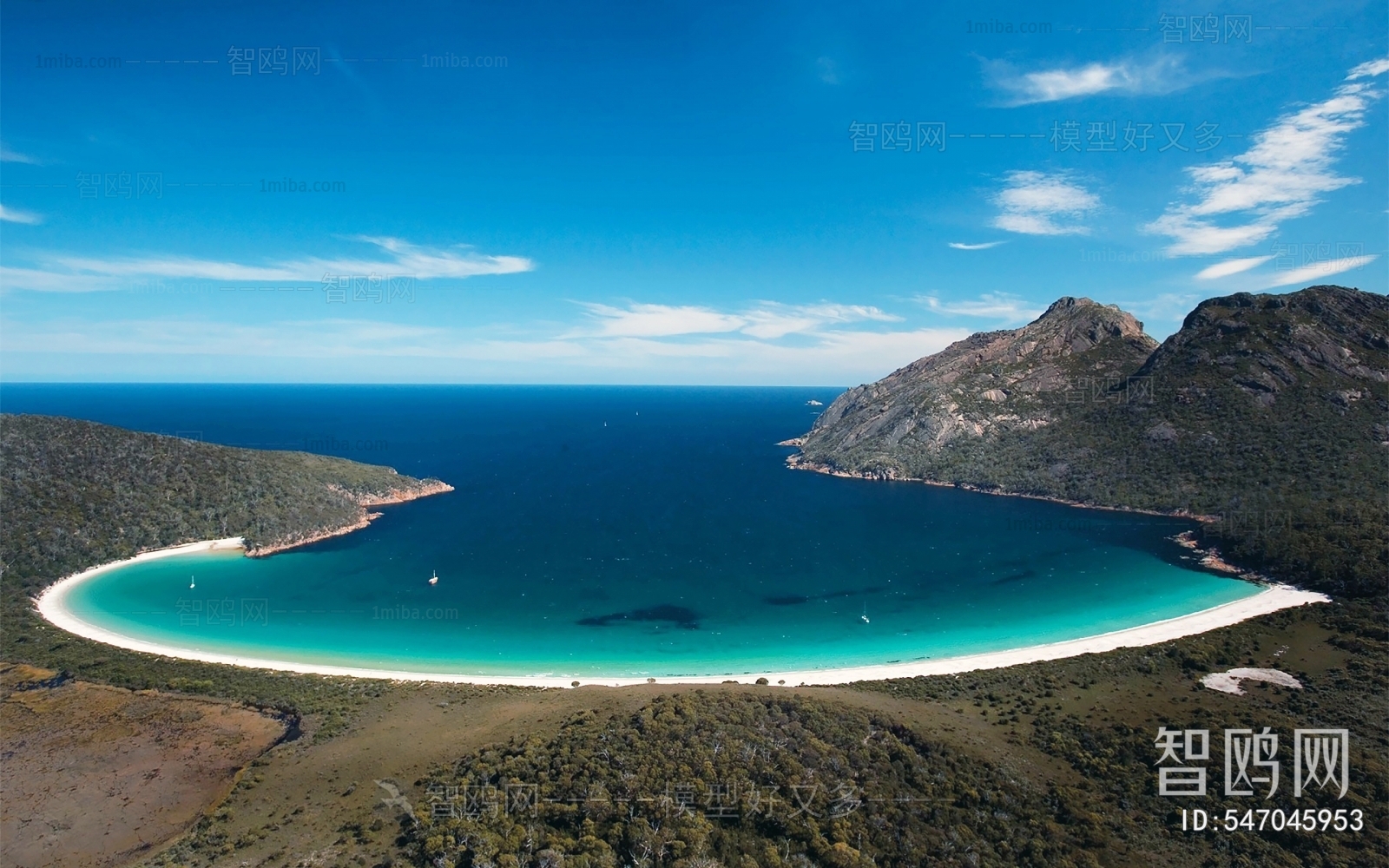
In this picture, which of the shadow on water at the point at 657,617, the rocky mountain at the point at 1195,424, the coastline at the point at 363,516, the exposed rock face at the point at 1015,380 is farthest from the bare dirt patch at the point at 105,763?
the exposed rock face at the point at 1015,380

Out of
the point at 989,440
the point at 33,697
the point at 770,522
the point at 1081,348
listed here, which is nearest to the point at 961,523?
the point at 770,522

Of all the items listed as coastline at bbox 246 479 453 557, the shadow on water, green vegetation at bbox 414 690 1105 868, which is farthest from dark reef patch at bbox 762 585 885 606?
coastline at bbox 246 479 453 557

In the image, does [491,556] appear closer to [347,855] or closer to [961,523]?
[347,855]

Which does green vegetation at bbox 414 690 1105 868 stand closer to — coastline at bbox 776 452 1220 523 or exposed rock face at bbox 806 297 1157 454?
coastline at bbox 776 452 1220 523

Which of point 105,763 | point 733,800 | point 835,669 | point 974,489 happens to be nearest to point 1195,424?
point 974,489

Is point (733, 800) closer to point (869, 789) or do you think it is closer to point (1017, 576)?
point (869, 789)

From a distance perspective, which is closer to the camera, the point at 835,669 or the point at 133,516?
the point at 835,669

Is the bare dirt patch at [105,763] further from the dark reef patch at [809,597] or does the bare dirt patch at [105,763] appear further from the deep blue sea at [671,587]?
the dark reef patch at [809,597]
